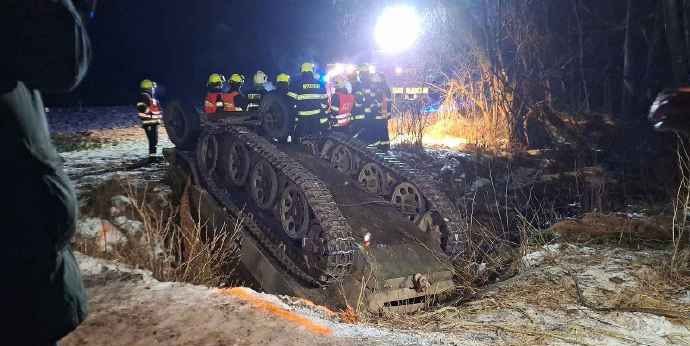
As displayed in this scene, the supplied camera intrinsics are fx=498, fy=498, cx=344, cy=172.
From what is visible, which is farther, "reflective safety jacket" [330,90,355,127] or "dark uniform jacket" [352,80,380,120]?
"dark uniform jacket" [352,80,380,120]

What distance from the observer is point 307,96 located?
7383 mm

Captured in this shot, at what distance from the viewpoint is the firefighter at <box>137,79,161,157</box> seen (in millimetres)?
9234

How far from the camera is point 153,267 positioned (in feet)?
13.8

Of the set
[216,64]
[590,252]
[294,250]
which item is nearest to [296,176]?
[294,250]

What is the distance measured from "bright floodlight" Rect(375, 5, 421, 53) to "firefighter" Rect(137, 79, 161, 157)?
600 cm

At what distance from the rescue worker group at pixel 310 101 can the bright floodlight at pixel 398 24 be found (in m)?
2.62

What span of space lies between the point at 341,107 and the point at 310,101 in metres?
1.49

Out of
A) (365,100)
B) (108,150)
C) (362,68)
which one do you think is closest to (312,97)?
(365,100)

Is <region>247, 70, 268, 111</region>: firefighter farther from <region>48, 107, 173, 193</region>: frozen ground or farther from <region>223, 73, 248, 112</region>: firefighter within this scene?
<region>48, 107, 173, 193</region>: frozen ground

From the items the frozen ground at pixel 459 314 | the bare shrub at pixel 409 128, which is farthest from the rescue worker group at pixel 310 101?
the frozen ground at pixel 459 314

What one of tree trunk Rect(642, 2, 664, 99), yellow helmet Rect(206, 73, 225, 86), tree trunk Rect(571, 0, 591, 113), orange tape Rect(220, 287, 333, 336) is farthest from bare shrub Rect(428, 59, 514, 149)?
orange tape Rect(220, 287, 333, 336)

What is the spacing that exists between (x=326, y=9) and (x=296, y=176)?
2793 centimetres

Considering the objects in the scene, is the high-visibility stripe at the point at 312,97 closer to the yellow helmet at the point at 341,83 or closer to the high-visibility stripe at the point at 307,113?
the high-visibility stripe at the point at 307,113

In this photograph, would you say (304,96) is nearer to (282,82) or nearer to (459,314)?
(282,82)
